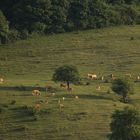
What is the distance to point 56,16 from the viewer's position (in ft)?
309

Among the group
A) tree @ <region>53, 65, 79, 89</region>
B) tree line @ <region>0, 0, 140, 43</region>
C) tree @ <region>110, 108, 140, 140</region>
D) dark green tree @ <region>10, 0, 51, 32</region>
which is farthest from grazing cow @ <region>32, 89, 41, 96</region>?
dark green tree @ <region>10, 0, 51, 32</region>

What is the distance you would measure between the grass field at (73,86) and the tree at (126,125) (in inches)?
134

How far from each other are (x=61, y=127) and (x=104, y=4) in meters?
42.5

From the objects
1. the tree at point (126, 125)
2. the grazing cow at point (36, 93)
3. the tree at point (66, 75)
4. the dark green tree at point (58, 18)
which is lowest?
the tree at point (126, 125)

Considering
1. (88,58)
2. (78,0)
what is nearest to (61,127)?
(88,58)

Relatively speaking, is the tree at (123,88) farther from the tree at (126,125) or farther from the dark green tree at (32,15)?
the dark green tree at (32,15)

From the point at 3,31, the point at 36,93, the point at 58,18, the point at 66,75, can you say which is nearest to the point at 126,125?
the point at 36,93

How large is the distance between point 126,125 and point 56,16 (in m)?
42.8

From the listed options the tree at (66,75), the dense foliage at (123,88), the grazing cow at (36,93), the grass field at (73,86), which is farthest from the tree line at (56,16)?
the dense foliage at (123,88)

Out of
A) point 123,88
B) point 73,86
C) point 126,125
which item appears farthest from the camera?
point 73,86

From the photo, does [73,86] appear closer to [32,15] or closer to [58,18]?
[58,18]

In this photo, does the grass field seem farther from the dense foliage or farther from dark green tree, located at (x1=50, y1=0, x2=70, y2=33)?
dark green tree, located at (x1=50, y1=0, x2=70, y2=33)

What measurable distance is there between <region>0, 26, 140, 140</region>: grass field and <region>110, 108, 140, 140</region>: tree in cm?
341

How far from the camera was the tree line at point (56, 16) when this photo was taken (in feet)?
307
